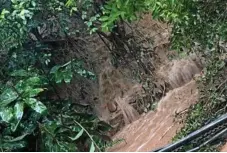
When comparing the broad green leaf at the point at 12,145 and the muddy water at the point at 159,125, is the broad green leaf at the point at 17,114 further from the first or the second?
the muddy water at the point at 159,125

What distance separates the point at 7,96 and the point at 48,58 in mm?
645

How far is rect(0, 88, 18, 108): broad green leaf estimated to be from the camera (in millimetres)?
3412

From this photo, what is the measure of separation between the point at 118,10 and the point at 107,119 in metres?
1.96

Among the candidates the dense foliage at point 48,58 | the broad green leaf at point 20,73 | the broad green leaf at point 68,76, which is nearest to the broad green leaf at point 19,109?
the dense foliage at point 48,58

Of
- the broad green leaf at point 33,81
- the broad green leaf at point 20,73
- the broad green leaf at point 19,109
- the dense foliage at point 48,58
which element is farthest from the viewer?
the broad green leaf at point 20,73

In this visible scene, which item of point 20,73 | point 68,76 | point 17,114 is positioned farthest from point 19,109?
point 68,76

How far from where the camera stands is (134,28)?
4484 millimetres

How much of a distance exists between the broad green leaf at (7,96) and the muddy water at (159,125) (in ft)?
3.15

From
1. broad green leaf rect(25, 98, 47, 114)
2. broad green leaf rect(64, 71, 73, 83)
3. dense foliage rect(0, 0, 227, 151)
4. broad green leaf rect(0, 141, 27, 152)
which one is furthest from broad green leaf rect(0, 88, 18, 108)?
broad green leaf rect(64, 71, 73, 83)

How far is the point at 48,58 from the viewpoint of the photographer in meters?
3.98

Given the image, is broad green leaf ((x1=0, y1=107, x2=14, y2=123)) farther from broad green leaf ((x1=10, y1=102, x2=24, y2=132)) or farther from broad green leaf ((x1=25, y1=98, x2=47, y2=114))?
broad green leaf ((x1=25, y1=98, x2=47, y2=114))

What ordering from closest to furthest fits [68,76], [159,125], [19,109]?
[19,109] → [68,76] → [159,125]

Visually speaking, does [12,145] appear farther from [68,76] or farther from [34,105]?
[68,76]

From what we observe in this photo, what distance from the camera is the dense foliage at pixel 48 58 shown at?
3.13 m
